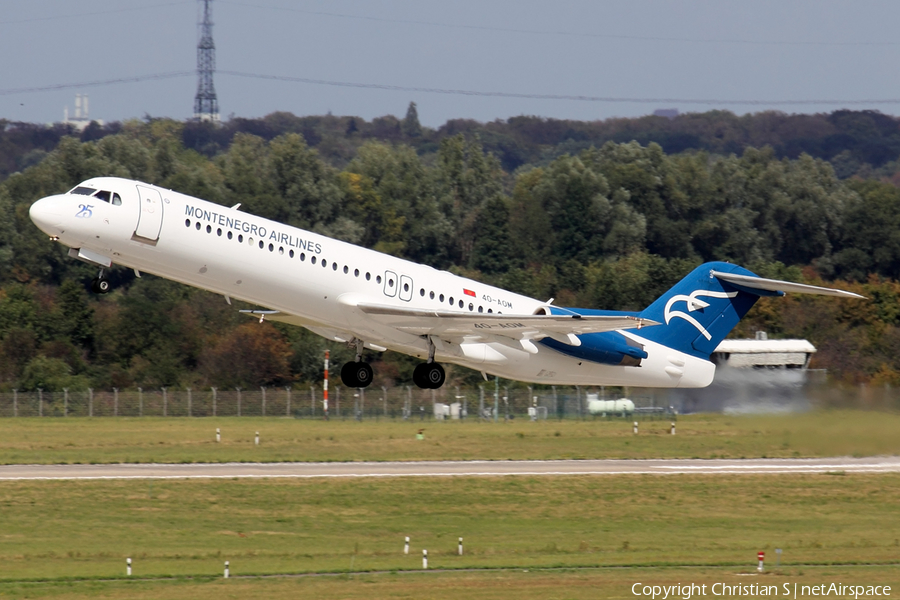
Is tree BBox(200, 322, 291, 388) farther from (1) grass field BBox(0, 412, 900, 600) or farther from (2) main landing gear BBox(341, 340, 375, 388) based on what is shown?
(2) main landing gear BBox(341, 340, 375, 388)

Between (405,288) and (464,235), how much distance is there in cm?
7766

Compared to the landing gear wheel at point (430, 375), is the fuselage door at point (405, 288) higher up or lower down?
higher up

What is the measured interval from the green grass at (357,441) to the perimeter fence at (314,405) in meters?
1.37

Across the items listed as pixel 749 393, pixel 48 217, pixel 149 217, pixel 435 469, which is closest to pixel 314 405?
pixel 435 469

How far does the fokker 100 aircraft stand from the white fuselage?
3 cm

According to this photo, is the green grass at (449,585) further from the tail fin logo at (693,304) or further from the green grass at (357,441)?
the green grass at (357,441)

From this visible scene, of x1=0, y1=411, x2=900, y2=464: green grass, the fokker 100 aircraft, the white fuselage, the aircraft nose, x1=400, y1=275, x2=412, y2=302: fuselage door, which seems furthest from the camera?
x1=0, y1=411, x2=900, y2=464: green grass

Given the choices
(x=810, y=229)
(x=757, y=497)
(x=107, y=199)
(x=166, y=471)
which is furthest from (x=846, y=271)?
(x=107, y=199)

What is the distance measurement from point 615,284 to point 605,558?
141 feet

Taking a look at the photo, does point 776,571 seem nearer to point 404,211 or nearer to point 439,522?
point 439,522

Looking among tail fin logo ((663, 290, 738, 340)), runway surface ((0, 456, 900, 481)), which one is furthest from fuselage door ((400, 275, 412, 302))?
runway surface ((0, 456, 900, 481))

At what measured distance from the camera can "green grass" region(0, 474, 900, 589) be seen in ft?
102

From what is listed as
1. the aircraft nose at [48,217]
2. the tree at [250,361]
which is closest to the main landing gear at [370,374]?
the aircraft nose at [48,217]

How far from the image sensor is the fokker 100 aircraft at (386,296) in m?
27.1
